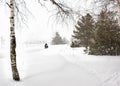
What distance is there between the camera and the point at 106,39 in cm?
1877

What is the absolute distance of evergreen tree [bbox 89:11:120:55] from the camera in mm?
18281

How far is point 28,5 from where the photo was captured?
8.35 meters

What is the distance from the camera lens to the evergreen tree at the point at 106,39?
720 inches

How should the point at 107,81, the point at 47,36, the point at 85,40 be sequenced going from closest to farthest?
the point at 107,81 < the point at 85,40 < the point at 47,36

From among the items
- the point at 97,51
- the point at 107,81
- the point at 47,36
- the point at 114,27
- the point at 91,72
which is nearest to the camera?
the point at 107,81

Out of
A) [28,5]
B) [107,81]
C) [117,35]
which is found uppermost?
[28,5]

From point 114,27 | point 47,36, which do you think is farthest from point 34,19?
point 47,36

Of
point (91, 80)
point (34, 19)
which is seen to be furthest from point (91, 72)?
point (34, 19)

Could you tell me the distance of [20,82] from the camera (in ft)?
23.5

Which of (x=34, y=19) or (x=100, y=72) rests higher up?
(x=34, y=19)

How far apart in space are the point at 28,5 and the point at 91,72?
5.14 m

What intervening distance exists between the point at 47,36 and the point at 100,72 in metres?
154

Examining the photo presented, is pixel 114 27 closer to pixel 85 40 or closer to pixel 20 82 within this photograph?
pixel 20 82

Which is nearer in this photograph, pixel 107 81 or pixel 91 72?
pixel 107 81
